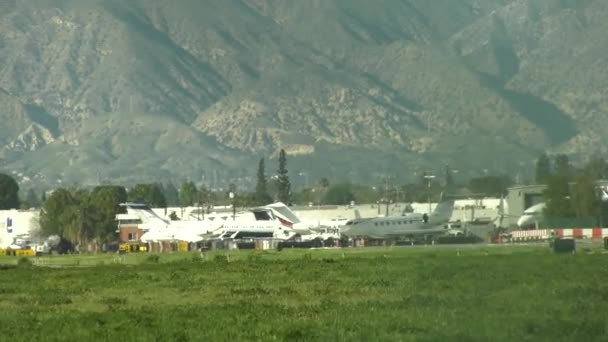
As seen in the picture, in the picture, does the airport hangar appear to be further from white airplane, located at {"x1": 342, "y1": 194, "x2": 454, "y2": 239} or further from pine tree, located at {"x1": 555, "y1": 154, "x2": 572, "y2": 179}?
white airplane, located at {"x1": 342, "y1": 194, "x2": 454, "y2": 239}

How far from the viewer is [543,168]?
63.9 m

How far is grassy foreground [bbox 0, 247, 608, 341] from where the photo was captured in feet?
113

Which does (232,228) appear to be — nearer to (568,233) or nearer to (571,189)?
(568,233)

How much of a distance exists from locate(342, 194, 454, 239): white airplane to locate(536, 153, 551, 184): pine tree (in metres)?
57.8

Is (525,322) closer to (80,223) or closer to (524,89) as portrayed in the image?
(524,89)

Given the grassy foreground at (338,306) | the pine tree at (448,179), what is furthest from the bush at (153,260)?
the grassy foreground at (338,306)

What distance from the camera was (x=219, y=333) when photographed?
35.5 m

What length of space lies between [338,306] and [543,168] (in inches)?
952

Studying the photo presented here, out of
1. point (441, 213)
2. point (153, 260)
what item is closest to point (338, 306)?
point (153, 260)

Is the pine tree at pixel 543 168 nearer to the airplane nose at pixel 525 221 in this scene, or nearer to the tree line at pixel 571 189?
the tree line at pixel 571 189

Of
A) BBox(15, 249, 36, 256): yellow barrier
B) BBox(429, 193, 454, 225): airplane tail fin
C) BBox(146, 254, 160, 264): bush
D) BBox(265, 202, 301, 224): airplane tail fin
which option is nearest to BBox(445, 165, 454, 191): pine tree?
BBox(146, 254, 160, 264): bush

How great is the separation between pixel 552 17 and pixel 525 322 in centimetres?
7176

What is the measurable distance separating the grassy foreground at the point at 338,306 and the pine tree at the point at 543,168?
4.12 m

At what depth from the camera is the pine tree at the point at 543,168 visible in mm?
59775
